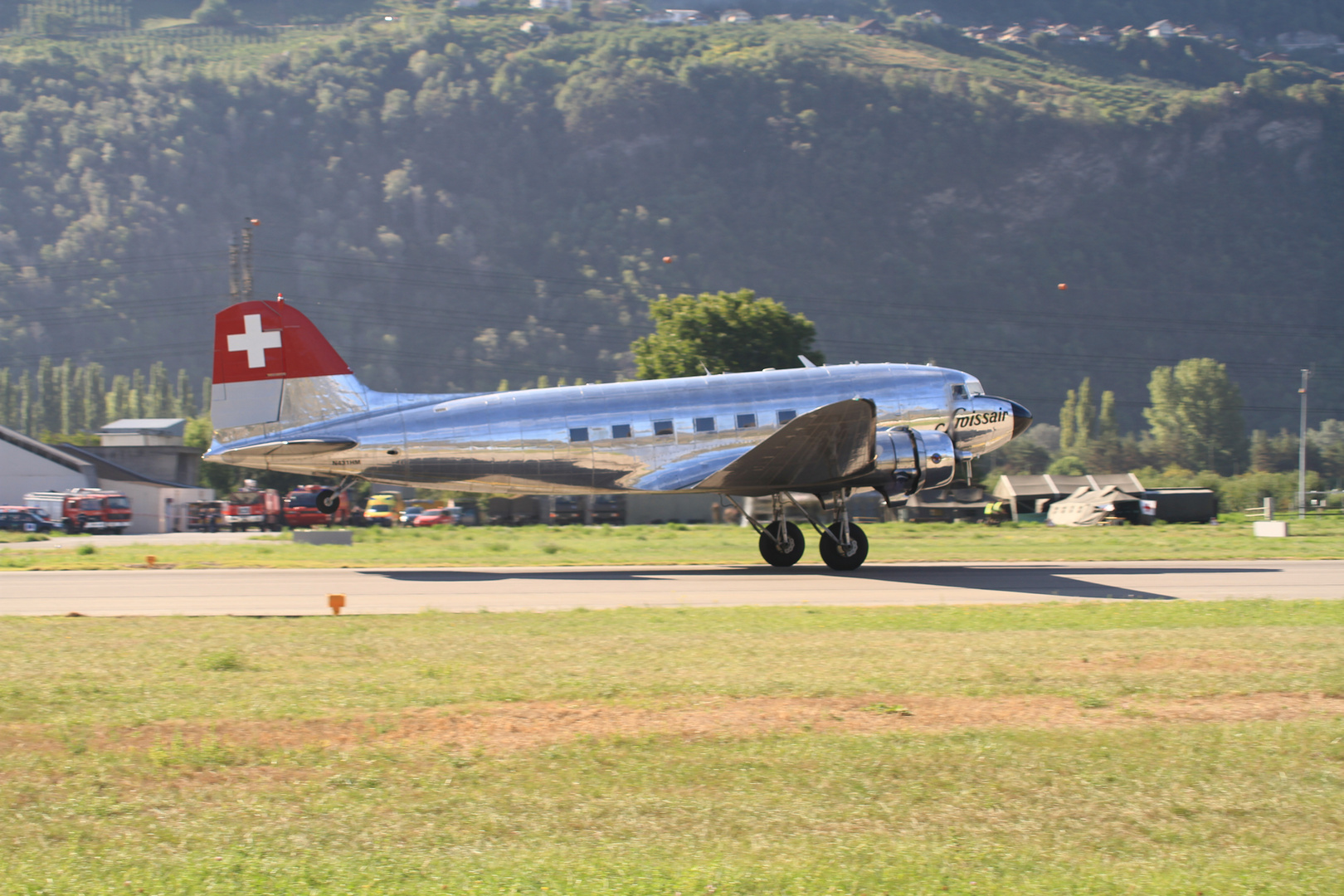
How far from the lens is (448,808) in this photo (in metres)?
8.20

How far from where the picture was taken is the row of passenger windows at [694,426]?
26062 millimetres

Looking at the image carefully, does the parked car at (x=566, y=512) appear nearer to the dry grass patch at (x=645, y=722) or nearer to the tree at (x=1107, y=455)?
the dry grass patch at (x=645, y=722)

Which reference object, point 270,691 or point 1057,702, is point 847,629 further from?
point 270,691

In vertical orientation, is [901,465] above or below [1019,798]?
above

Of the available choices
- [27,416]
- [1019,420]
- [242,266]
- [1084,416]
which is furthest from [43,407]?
[1019,420]

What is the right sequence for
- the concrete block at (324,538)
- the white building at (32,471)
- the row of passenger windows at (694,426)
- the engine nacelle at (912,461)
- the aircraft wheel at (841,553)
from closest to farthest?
1. the engine nacelle at (912,461)
2. the row of passenger windows at (694,426)
3. the aircraft wheel at (841,553)
4. the concrete block at (324,538)
5. the white building at (32,471)

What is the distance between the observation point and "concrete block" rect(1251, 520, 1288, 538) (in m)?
41.5

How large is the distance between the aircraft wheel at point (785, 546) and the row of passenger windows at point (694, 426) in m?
2.83

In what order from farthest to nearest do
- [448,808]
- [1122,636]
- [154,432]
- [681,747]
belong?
[154,432] < [1122,636] < [681,747] < [448,808]

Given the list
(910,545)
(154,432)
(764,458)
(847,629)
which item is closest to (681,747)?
(847,629)

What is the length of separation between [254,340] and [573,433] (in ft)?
25.0

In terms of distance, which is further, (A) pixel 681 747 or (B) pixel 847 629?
(B) pixel 847 629

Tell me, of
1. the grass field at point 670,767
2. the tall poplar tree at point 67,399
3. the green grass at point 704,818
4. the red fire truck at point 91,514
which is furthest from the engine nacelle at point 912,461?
the tall poplar tree at point 67,399

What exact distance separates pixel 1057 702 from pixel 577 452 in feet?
51.9
